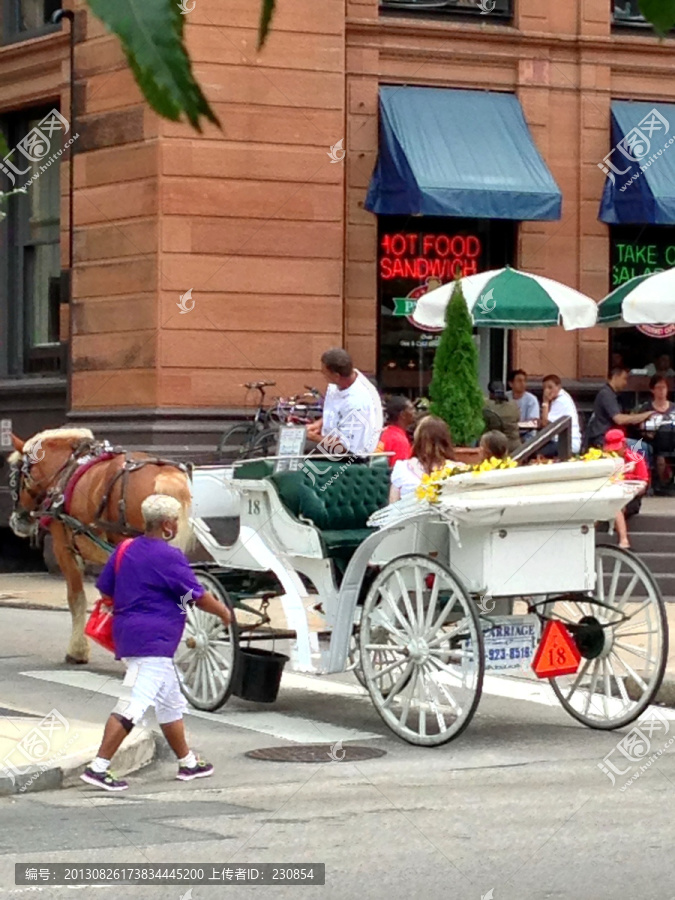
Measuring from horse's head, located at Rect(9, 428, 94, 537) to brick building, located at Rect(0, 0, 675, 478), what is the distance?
537 centimetres

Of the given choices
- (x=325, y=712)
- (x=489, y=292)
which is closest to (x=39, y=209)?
(x=489, y=292)

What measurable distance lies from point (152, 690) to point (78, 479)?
15.2 ft

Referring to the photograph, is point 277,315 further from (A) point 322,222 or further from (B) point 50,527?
(B) point 50,527

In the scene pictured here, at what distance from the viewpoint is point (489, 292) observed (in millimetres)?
18312

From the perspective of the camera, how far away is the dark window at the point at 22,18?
19.2ft

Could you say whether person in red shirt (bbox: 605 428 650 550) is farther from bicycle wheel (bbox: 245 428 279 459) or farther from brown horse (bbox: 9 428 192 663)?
brown horse (bbox: 9 428 192 663)

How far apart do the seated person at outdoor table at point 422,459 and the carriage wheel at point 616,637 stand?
3.98 ft

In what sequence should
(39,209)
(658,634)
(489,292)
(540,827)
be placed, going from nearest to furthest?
(540,827) < (658,634) < (489,292) < (39,209)

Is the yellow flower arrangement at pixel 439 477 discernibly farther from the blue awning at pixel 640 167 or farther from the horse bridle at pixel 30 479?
the blue awning at pixel 640 167

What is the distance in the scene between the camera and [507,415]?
18.5 metres

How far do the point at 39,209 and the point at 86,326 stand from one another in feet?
8.86

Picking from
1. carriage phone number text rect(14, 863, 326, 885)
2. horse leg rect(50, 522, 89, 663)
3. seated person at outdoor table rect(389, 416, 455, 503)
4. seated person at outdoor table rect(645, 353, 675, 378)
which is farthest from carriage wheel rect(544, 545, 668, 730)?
seated person at outdoor table rect(645, 353, 675, 378)

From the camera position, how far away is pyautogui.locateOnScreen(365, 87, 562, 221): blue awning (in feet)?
63.2

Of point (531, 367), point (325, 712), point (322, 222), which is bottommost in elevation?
point (325, 712)
